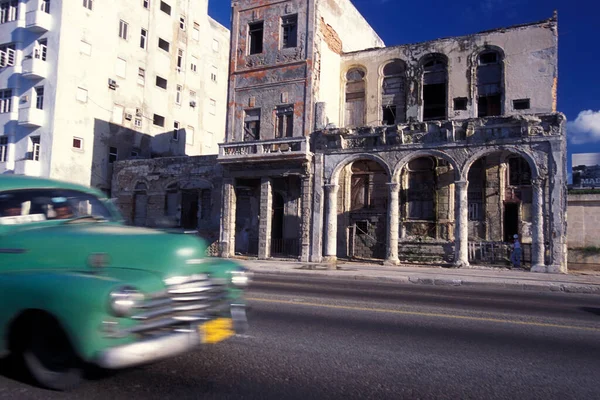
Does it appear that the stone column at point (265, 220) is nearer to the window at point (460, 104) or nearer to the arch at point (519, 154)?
the arch at point (519, 154)

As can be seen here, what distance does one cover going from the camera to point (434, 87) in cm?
2736

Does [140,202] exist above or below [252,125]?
below

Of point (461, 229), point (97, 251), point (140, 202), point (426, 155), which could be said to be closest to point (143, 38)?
point (140, 202)

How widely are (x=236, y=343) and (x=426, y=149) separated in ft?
57.7

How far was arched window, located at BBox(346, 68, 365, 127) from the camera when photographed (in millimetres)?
28625

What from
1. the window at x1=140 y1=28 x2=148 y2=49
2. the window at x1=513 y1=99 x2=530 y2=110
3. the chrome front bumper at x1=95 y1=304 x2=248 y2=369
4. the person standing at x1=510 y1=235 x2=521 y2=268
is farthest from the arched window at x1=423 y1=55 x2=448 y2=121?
the chrome front bumper at x1=95 y1=304 x2=248 y2=369

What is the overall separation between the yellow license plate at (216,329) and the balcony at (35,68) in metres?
30.8

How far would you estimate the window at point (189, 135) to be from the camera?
1542 inches

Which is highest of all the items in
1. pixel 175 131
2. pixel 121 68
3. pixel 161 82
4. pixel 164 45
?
pixel 164 45

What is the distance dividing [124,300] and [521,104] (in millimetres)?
25462

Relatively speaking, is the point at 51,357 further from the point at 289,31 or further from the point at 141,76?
the point at 141,76

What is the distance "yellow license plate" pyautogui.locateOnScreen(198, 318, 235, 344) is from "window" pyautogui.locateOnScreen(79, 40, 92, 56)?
31440mm

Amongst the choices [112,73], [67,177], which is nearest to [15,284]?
[67,177]

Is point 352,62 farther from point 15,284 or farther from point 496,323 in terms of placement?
point 15,284
